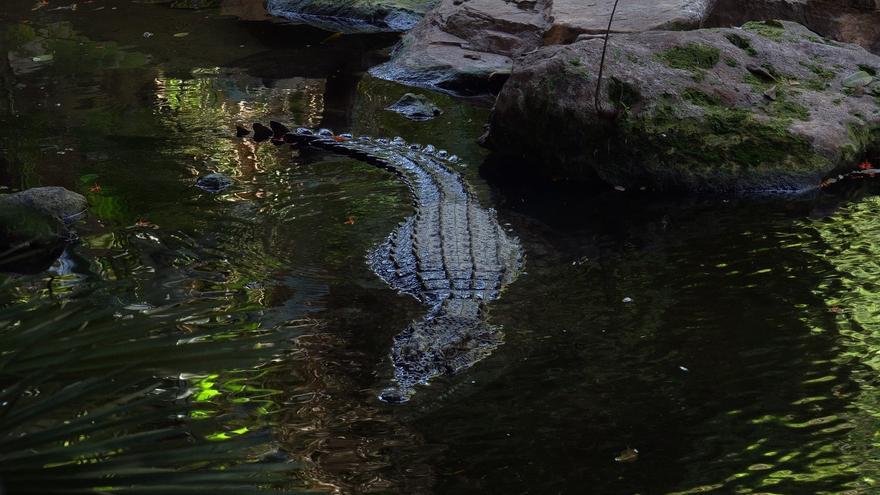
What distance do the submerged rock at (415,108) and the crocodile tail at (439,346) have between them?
13.4 feet

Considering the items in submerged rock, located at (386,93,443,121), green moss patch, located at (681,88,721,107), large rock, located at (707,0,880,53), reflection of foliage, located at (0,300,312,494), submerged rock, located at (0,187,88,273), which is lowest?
submerged rock, located at (0,187,88,273)

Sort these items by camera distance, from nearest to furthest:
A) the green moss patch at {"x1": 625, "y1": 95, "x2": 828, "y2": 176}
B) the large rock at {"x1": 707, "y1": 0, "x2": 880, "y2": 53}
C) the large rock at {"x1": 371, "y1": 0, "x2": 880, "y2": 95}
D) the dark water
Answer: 1. the dark water
2. the green moss patch at {"x1": 625, "y1": 95, "x2": 828, "y2": 176}
3. the large rock at {"x1": 371, "y1": 0, "x2": 880, "y2": 95}
4. the large rock at {"x1": 707, "y1": 0, "x2": 880, "y2": 53}

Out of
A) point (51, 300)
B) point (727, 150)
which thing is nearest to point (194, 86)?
point (727, 150)

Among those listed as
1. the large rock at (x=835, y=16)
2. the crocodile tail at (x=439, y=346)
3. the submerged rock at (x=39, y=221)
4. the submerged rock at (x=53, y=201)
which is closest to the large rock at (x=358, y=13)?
the large rock at (x=835, y=16)

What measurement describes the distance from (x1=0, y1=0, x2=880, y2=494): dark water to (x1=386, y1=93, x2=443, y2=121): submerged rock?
15 cm

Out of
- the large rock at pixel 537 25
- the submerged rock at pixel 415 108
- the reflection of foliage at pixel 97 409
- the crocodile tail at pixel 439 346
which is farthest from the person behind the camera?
the large rock at pixel 537 25

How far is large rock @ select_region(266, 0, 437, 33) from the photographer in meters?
12.0

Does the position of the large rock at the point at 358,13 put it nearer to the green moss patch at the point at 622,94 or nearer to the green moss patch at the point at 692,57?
the green moss patch at the point at 692,57

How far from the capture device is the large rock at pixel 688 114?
6.61 m

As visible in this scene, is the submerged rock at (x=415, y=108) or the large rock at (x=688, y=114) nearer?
the large rock at (x=688, y=114)

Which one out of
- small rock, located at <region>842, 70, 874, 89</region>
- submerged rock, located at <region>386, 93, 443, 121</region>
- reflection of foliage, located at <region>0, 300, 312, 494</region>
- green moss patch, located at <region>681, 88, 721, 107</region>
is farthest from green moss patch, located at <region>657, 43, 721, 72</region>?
reflection of foliage, located at <region>0, 300, 312, 494</region>

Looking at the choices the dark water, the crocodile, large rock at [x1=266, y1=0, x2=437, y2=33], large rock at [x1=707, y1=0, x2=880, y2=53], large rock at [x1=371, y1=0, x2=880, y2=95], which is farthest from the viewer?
large rock at [x1=266, y1=0, x2=437, y2=33]

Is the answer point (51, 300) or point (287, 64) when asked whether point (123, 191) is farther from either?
point (51, 300)

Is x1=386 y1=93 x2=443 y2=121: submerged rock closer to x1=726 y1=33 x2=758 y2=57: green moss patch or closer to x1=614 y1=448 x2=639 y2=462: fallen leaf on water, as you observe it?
x1=726 y1=33 x2=758 y2=57: green moss patch
